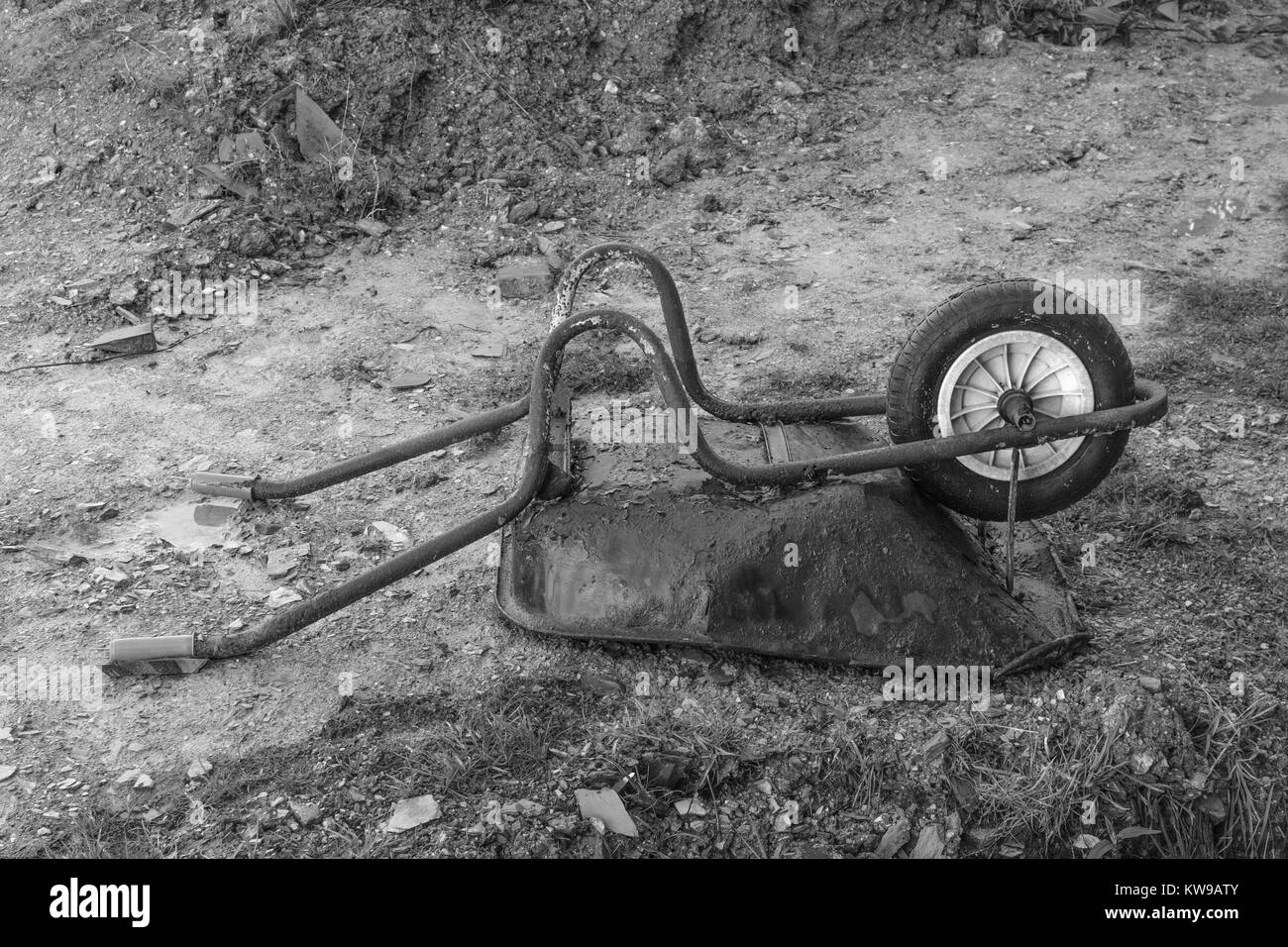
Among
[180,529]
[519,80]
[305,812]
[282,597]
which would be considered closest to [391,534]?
[282,597]

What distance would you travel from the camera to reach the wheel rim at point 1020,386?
349 cm

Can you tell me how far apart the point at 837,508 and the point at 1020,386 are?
2.12ft

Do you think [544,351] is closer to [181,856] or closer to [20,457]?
[181,856]

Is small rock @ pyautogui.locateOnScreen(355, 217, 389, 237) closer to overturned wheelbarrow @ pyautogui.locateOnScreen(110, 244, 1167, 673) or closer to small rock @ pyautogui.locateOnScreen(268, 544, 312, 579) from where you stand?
small rock @ pyautogui.locateOnScreen(268, 544, 312, 579)

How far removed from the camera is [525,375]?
5484 mm

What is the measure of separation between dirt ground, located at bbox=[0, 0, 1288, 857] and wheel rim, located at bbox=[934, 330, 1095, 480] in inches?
25.1

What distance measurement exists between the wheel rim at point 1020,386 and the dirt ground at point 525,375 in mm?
637

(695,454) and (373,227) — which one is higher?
(373,227)

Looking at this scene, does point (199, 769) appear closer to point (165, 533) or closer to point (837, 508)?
point (165, 533)

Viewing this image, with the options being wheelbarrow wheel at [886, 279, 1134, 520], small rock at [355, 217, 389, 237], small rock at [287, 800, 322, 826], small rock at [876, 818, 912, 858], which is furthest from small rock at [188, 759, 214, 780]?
small rock at [355, 217, 389, 237]

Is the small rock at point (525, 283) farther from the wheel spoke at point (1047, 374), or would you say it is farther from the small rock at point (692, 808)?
the small rock at point (692, 808)

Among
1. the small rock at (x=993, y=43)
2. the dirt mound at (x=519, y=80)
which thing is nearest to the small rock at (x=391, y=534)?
the dirt mound at (x=519, y=80)

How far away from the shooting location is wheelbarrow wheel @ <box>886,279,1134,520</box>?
345 cm

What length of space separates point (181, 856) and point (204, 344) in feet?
11.0
